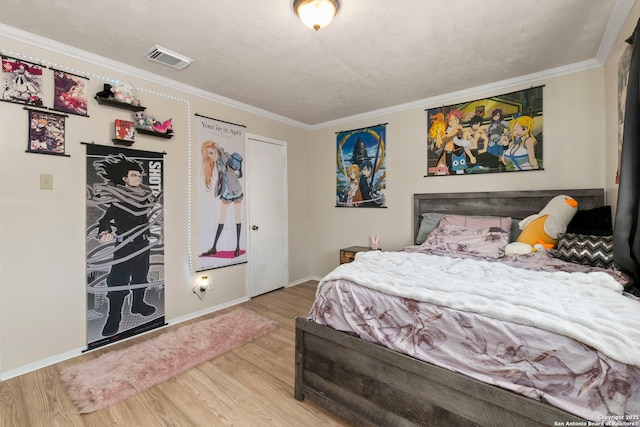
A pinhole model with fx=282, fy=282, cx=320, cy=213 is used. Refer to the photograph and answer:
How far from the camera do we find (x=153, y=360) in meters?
2.27

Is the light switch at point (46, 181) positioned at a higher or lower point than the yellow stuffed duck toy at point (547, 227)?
higher

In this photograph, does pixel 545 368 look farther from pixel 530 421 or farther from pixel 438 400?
pixel 438 400

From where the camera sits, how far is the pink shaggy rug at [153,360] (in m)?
1.90

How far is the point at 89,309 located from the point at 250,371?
155cm

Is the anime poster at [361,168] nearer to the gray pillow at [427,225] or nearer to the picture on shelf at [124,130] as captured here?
the gray pillow at [427,225]

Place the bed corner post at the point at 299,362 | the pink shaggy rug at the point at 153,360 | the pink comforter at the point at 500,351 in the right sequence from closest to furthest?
1. the pink comforter at the point at 500,351
2. the bed corner post at the point at 299,362
3. the pink shaggy rug at the point at 153,360

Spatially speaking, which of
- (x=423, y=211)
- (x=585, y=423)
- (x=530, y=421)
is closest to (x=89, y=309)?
(x=530, y=421)

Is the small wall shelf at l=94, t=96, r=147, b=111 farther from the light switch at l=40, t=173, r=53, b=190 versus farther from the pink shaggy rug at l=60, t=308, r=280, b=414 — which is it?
the pink shaggy rug at l=60, t=308, r=280, b=414

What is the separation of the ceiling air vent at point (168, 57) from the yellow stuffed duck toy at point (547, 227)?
10.9 ft

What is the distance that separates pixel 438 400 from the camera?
1297mm

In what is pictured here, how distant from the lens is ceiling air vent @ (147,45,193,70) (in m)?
2.34

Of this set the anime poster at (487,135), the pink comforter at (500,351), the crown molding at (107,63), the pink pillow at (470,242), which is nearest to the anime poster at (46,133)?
the crown molding at (107,63)

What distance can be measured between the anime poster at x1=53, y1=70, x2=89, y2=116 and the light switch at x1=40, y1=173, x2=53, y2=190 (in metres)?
0.55

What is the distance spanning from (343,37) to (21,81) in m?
2.46
